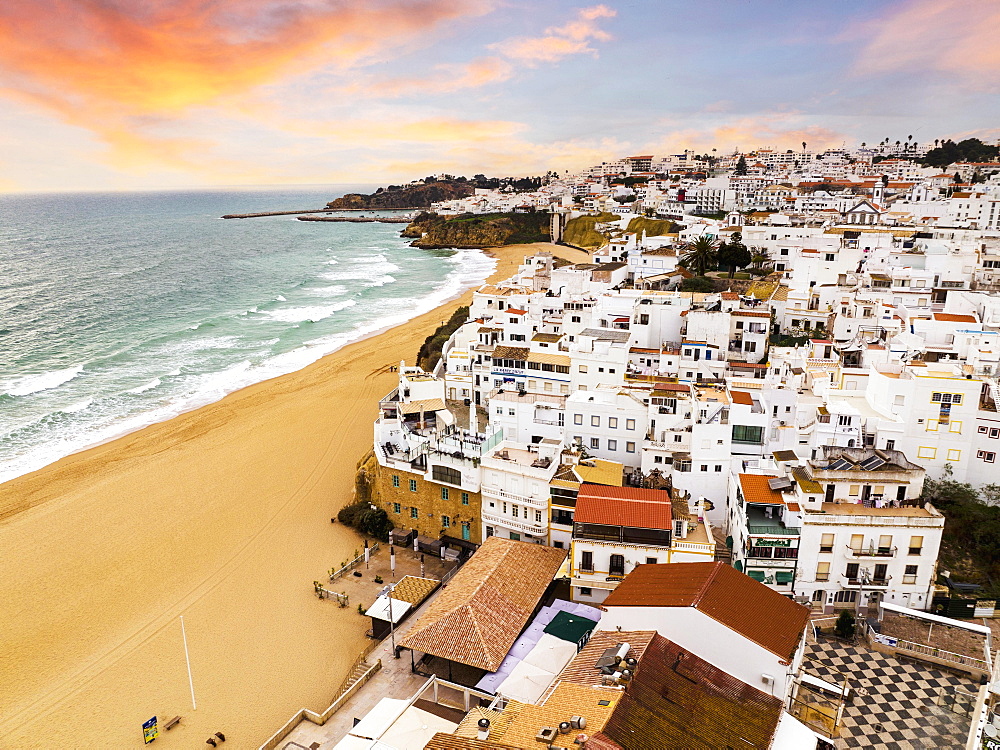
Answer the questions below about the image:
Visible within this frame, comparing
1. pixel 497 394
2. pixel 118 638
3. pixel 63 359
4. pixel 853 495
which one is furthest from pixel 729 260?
pixel 63 359

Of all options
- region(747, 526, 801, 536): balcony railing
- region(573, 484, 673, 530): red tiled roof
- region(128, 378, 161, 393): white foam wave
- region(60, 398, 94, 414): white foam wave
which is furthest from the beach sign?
region(128, 378, 161, 393): white foam wave

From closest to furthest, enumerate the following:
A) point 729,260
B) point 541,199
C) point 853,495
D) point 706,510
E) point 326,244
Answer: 1. point 853,495
2. point 706,510
3. point 729,260
4. point 326,244
5. point 541,199

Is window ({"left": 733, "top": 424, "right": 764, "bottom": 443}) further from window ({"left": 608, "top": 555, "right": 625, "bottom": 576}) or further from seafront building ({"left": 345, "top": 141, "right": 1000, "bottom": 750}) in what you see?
window ({"left": 608, "top": 555, "right": 625, "bottom": 576})

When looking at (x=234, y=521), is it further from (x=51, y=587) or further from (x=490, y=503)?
(x=490, y=503)

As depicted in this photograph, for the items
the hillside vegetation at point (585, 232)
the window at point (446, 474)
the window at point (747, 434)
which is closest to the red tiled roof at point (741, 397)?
the window at point (747, 434)

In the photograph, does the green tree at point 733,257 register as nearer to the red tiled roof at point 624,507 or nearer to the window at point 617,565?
the red tiled roof at point 624,507

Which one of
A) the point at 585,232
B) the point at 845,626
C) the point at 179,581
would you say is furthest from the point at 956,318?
the point at 585,232
